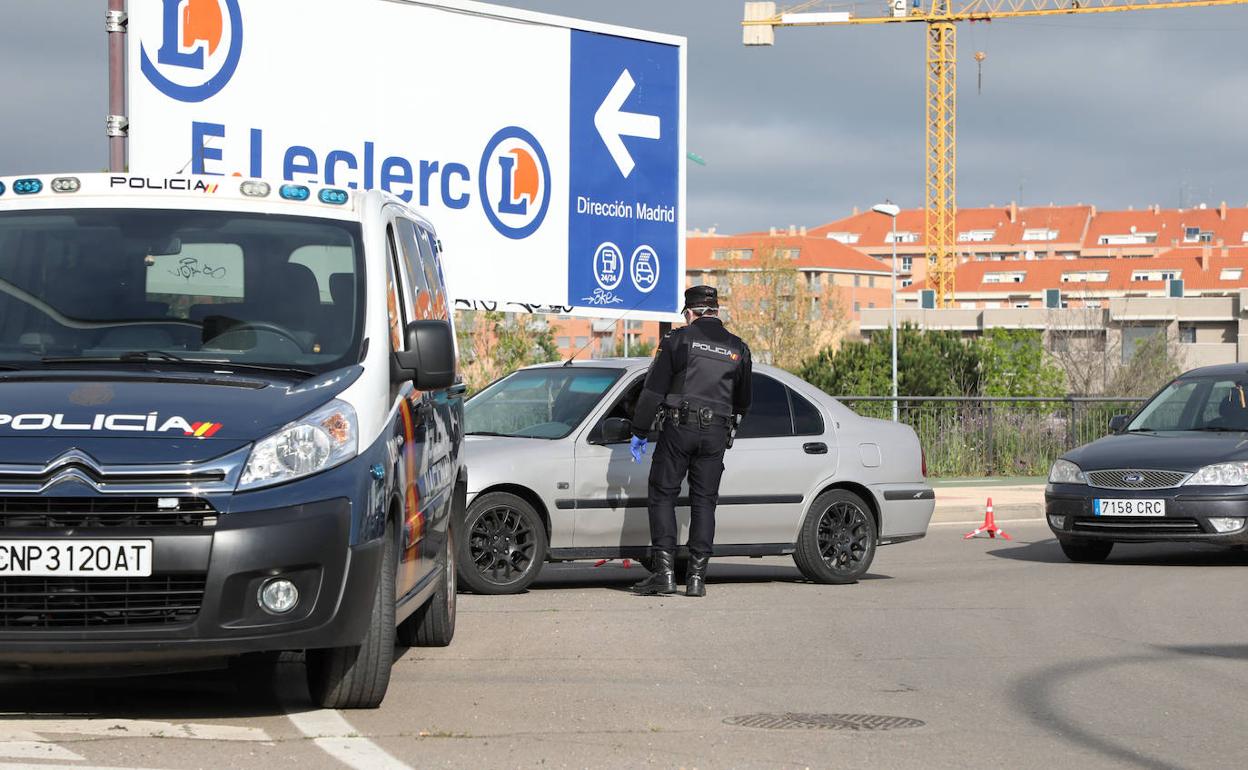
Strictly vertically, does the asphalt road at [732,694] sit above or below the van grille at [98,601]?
below

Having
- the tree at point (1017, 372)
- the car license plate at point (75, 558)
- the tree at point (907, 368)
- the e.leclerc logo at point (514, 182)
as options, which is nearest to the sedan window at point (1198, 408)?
the e.leclerc logo at point (514, 182)

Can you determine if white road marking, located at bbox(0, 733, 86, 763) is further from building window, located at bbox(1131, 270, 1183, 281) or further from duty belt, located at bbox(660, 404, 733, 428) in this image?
building window, located at bbox(1131, 270, 1183, 281)

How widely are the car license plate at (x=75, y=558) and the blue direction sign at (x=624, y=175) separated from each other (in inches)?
485

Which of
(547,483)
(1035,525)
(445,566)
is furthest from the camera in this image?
(1035,525)

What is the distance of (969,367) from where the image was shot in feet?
152

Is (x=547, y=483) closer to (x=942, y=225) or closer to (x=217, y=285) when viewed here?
(x=217, y=285)

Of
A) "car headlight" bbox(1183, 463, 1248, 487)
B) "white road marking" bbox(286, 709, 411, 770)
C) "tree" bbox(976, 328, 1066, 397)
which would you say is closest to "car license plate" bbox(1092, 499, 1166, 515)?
"car headlight" bbox(1183, 463, 1248, 487)

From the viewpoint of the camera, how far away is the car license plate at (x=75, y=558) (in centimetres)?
583

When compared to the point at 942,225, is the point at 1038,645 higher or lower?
lower

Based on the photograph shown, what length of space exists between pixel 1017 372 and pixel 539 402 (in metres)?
37.3

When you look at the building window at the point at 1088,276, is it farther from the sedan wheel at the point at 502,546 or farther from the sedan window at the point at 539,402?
the sedan wheel at the point at 502,546

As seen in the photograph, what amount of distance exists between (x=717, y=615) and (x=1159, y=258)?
170m

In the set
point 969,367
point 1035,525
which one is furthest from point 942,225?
point 1035,525

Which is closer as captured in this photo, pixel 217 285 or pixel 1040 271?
pixel 217 285
